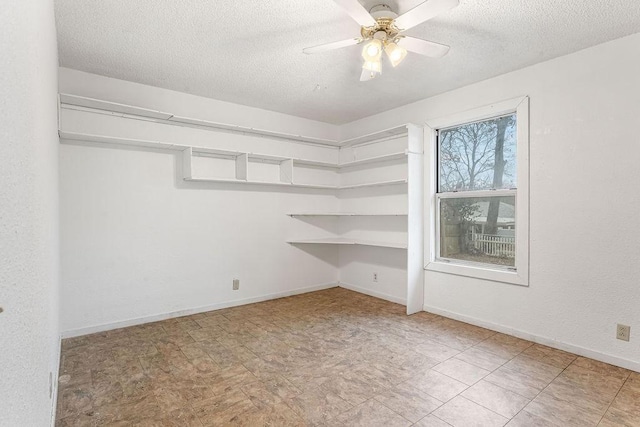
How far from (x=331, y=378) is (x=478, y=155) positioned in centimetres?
269

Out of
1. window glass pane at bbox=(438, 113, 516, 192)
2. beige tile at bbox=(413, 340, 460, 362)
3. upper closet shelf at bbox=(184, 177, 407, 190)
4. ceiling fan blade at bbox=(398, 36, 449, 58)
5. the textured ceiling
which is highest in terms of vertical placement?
the textured ceiling

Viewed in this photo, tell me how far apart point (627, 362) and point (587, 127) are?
1840 mm

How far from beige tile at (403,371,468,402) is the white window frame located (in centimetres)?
131

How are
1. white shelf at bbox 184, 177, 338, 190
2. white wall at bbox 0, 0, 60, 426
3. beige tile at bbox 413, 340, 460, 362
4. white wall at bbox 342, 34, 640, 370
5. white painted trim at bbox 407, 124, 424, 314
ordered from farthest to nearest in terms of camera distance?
white painted trim at bbox 407, 124, 424, 314
white shelf at bbox 184, 177, 338, 190
beige tile at bbox 413, 340, 460, 362
white wall at bbox 342, 34, 640, 370
white wall at bbox 0, 0, 60, 426

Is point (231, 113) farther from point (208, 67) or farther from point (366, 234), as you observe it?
point (366, 234)

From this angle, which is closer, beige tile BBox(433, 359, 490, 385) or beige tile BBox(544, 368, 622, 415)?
beige tile BBox(544, 368, 622, 415)

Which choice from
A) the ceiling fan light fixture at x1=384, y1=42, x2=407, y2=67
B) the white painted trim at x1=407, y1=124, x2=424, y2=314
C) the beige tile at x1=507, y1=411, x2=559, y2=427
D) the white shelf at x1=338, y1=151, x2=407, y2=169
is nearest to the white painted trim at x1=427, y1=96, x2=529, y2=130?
the white painted trim at x1=407, y1=124, x2=424, y2=314

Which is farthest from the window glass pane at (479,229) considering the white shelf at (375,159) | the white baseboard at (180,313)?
the white baseboard at (180,313)

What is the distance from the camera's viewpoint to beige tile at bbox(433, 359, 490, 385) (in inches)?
94.7

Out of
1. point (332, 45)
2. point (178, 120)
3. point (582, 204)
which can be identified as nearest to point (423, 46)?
point (332, 45)

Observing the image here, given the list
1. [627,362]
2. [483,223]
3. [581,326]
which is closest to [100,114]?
[483,223]

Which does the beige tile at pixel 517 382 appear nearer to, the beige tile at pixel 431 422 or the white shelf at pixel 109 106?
the beige tile at pixel 431 422

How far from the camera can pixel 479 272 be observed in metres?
3.42

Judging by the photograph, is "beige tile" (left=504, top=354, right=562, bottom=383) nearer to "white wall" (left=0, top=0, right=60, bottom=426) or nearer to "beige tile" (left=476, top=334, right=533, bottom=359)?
"beige tile" (left=476, top=334, right=533, bottom=359)
